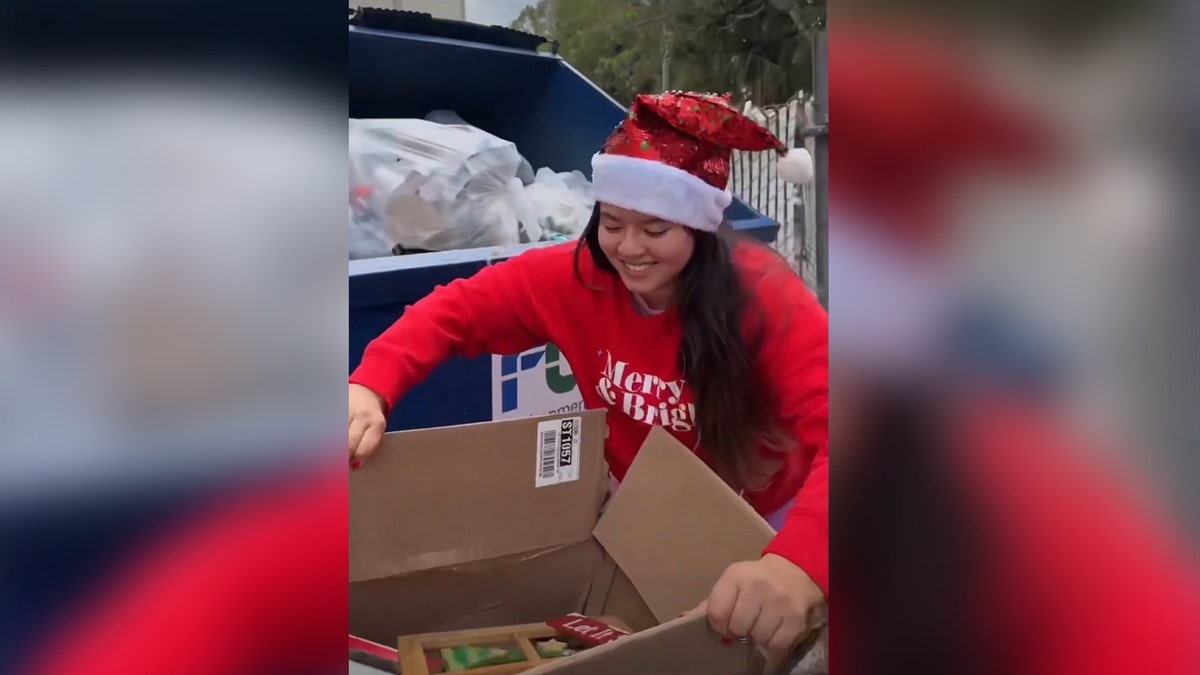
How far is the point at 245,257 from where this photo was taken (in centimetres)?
61

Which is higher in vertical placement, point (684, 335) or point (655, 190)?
point (655, 190)

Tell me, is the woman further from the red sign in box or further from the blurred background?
the red sign in box

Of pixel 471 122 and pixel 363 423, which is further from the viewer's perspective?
pixel 471 122

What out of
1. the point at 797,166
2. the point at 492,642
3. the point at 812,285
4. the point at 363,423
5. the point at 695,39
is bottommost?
the point at 492,642

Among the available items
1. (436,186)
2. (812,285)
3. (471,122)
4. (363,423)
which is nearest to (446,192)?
(436,186)

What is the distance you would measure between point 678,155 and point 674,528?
1.15 ft

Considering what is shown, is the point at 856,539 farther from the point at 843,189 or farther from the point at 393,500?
the point at 393,500

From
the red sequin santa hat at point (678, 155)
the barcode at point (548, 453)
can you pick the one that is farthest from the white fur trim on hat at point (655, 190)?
the barcode at point (548, 453)

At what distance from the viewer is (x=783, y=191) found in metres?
0.79

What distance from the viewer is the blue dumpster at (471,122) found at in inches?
30.2

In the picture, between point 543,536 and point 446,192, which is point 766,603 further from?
point 446,192

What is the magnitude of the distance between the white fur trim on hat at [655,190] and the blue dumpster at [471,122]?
0.03 m

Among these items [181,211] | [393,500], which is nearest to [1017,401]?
[393,500]

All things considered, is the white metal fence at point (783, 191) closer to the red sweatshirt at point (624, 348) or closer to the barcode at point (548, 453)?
the red sweatshirt at point (624, 348)
